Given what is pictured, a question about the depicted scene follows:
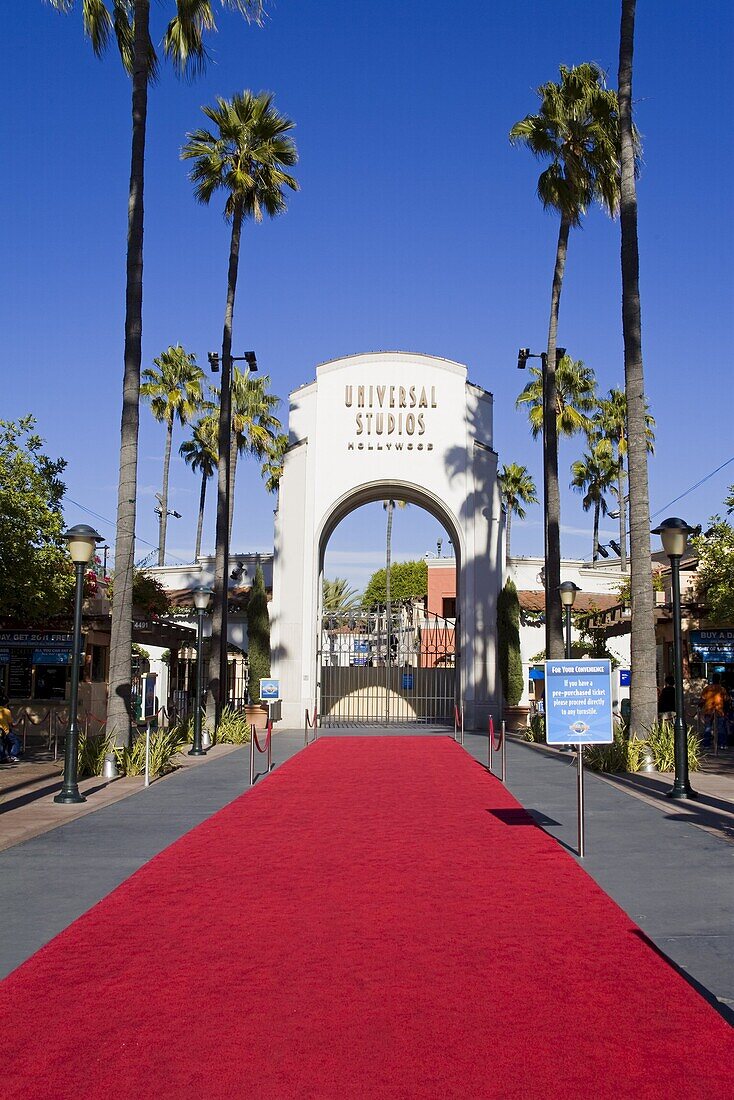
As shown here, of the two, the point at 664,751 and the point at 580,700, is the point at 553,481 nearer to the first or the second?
the point at 664,751

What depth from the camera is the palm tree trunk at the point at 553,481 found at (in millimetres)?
27859

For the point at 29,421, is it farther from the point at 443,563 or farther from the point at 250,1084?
the point at 443,563

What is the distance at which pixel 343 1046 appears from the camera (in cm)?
516

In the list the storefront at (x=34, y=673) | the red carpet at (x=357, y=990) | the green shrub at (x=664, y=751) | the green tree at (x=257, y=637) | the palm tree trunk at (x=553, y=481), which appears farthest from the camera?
the green tree at (x=257, y=637)

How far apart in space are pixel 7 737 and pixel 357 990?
15.9 metres

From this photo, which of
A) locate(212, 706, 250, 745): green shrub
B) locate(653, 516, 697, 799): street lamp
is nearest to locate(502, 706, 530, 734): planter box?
locate(212, 706, 250, 745): green shrub

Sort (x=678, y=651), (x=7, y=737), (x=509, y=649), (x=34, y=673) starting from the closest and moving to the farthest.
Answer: (x=678, y=651) → (x=7, y=737) → (x=34, y=673) → (x=509, y=649)

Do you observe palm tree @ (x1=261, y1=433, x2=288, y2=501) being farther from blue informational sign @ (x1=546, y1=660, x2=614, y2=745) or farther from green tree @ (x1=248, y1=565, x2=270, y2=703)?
blue informational sign @ (x1=546, y1=660, x2=614, y2=745)

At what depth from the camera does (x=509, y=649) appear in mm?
33625

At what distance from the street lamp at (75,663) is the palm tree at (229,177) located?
13241mm

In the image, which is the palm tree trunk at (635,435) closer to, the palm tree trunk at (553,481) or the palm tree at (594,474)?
the palm tree trunk at (553,481)

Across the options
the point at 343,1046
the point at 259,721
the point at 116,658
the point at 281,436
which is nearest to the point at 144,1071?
the point at 343,1046

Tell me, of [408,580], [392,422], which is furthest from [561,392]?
[408,580]

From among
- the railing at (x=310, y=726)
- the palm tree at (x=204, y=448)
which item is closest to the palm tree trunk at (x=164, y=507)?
the palm tree at (x=204, y=448)
